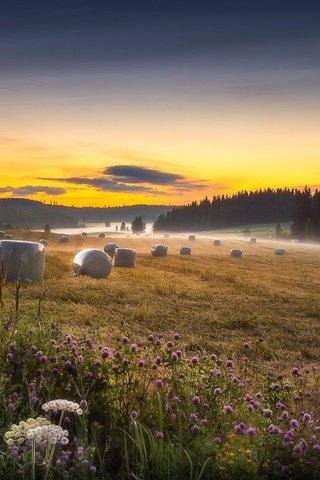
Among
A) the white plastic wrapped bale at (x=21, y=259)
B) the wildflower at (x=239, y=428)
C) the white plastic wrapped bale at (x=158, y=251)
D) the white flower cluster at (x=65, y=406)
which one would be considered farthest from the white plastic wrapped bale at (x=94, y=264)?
the white flower cluster at (x=65, y=406)

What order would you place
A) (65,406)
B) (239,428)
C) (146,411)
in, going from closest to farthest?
(65,406), (239,428), (146,411)

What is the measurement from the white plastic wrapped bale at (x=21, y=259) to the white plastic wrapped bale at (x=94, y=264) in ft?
13.1

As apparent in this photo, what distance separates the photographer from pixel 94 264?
26703 millimetres

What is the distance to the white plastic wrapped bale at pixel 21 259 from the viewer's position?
73.8ft

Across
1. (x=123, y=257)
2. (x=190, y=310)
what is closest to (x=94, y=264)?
(x=123, y=257)

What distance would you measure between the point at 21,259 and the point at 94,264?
192 inches

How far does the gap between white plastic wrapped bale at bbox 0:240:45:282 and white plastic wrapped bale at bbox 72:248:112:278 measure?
13.1ft

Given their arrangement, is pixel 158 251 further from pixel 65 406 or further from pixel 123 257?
pixel 65 406

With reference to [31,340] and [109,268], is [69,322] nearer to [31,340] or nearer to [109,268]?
[31,340]

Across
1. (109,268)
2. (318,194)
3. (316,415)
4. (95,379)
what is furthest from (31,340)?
(318,194)

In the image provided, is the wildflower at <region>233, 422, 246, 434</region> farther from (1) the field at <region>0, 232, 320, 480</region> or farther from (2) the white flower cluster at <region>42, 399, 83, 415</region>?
(2) the white flower cluster at <region>42, 399, 83, 415</region>

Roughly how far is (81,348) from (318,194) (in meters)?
127

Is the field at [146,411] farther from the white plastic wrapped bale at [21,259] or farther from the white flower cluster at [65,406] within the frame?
the white plastic wrapped bale at [21,259]

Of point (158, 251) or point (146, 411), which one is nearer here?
point (146, 411)
